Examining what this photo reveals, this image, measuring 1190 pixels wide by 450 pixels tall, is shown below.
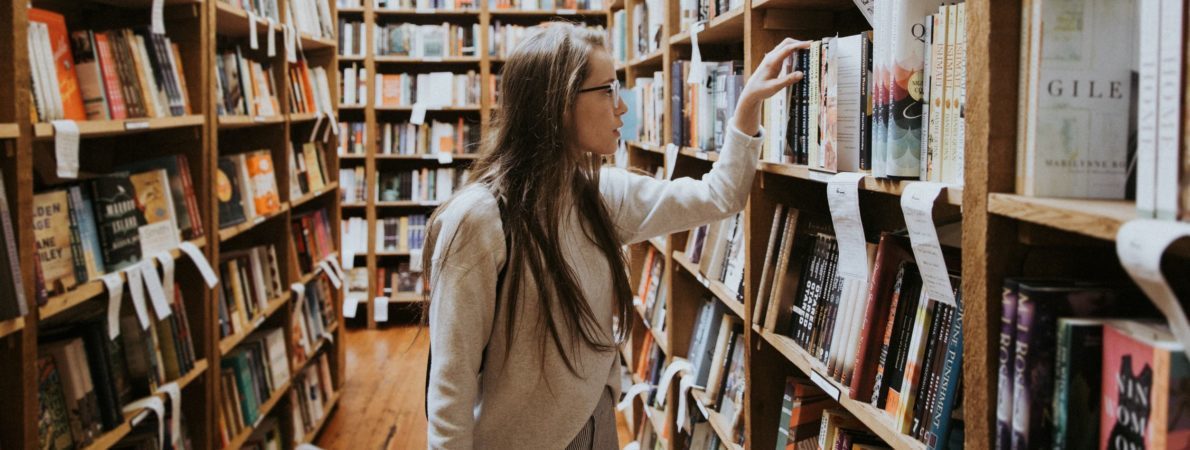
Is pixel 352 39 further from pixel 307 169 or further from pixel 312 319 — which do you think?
pixel 312 319

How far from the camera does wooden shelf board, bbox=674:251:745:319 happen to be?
197 cm

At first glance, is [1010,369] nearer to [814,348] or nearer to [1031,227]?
[1031,227]

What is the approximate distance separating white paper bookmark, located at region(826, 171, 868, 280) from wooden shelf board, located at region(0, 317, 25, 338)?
1389mm

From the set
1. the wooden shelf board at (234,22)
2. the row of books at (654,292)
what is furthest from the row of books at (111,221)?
the row of books at (654,292)

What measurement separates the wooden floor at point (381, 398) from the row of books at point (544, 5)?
7.51 ft

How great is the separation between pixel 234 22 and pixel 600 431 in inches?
76.4

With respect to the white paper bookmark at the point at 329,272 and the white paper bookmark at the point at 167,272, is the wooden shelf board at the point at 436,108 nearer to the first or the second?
the white paper bookmark at the point at 329,272

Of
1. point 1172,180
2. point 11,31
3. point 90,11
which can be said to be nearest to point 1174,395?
point 1172,180

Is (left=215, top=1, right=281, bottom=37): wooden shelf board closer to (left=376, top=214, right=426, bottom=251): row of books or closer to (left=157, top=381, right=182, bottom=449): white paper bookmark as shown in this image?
(left=157, top=381, right=182, bottom=449): white paper bookmark

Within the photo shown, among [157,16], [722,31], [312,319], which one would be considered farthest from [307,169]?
[722,31]

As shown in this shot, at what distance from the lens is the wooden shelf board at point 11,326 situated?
145 centimetres

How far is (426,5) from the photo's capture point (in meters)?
5.84

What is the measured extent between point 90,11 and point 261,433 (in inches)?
60.1

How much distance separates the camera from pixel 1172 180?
66 centimetres
